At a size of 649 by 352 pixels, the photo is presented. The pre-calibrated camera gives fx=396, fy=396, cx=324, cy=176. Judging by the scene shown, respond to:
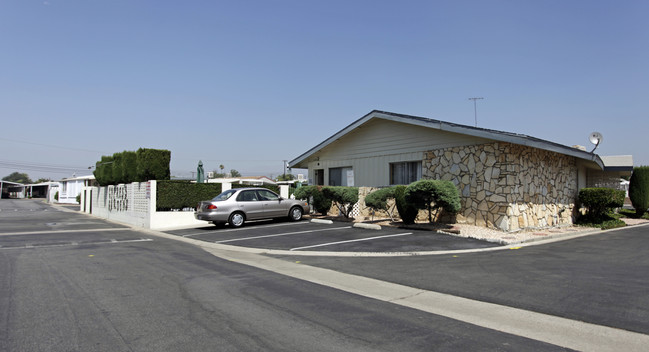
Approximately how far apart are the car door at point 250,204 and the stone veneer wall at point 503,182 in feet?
22.1

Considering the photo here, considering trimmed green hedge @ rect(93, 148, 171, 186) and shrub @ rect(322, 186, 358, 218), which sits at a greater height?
trimmed green hedge @ rect(93, 148, 171, 186)

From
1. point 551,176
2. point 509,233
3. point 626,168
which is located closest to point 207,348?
point 509,233

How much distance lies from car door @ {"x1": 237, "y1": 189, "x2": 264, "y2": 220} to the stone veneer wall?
22.1 ft

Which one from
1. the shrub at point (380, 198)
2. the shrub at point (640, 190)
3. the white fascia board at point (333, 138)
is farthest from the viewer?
the shrub at point (640, 190)

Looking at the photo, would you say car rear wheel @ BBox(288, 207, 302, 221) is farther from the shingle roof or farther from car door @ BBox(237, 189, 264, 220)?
the shingle roof

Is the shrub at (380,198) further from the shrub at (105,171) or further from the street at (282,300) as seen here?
the shrub at (105,171)

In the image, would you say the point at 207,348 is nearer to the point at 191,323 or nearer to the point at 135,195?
the point at 191,323

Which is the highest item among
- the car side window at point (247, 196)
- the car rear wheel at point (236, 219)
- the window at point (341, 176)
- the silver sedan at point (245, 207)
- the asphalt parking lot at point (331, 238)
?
the window at point (341, 176)

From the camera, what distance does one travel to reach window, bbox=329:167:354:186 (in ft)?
62.3

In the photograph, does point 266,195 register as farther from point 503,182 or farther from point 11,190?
point 11,190

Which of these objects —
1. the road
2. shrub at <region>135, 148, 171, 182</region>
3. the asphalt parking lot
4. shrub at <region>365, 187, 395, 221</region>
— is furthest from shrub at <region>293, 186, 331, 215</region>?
the road

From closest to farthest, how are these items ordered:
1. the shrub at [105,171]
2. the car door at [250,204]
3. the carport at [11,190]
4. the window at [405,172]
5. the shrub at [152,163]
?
the car door at [250,204] < the window at [405,172] < the shrub at [152,163] < the shrub at [105,171] < the carport at [11,190]

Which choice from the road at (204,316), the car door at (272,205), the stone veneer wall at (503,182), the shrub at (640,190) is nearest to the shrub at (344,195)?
the car door at (272,205)

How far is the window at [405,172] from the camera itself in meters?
16.2
